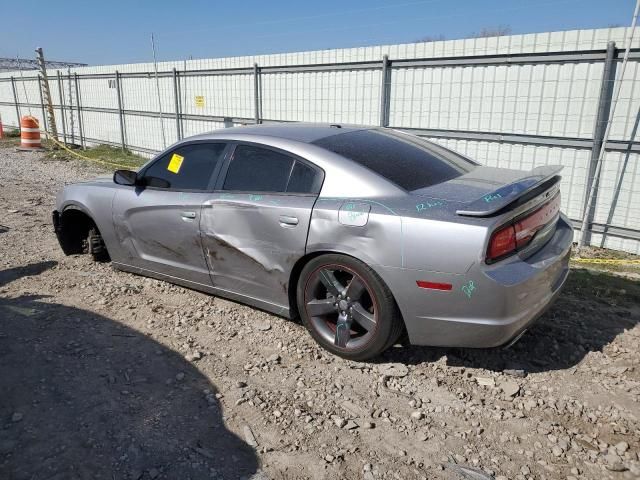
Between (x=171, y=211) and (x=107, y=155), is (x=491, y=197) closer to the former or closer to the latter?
(x=171, y=211)

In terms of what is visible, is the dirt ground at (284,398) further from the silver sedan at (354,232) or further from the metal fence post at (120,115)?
the metal fence post at (120,115)

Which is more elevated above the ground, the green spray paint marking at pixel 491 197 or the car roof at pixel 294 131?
the car roof at pixel 294 131

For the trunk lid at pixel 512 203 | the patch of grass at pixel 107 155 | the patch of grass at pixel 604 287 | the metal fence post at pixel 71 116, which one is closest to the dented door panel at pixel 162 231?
the trunk lid at pixel 512 203

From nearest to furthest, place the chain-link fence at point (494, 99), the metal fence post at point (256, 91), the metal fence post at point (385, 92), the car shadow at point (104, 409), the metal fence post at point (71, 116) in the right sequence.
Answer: the car shadow at point (104, 409), the chain-link fence at point (494, 99), the metal fence post at point (385, 92), the metal fence post at point (256, 91), the metal fence post at point (71, 116)

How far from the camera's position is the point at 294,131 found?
13.1ft

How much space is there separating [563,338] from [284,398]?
2.11 m

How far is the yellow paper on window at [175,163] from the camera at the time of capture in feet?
14.3

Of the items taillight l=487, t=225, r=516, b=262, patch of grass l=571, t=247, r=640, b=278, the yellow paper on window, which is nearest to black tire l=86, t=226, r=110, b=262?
the yellow paper on window

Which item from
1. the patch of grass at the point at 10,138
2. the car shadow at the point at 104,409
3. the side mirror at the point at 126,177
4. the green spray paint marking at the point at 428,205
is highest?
the green spray paint marking at the point at 428,205

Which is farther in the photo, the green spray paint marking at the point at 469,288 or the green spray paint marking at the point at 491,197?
the green spray paint marking at the point at 491,197

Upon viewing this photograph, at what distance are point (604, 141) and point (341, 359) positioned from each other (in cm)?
451

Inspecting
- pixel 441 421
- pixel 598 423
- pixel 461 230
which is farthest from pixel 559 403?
pixel 461 230

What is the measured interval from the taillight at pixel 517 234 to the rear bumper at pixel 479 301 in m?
0.06

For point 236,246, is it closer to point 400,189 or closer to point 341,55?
point 400,189
